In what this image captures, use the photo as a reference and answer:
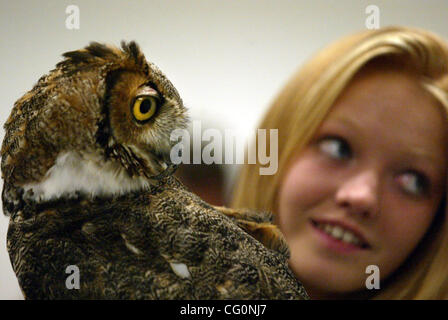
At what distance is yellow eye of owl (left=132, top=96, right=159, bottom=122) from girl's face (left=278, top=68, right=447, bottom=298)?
329mm

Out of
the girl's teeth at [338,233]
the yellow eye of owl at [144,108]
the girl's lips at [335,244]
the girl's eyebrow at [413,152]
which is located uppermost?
the yellow eye of owl at [144,108]

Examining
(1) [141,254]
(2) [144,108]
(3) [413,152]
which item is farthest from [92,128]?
(3) [413,152]

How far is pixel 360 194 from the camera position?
0.69 m

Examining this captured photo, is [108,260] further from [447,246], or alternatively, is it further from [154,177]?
[447,246]

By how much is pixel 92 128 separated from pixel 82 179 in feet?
0.27

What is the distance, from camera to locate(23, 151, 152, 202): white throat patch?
500mm

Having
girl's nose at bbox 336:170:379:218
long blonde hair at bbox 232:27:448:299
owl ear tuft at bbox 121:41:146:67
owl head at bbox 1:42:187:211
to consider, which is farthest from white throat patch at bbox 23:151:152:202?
girl's nose at bbox 336:170:379:218

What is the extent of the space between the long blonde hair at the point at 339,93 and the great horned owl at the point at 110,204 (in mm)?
229

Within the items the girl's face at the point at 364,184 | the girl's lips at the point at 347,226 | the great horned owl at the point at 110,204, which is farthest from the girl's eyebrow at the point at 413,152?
the great horned owl at the point at 110,204

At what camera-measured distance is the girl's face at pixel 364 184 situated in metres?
0.70

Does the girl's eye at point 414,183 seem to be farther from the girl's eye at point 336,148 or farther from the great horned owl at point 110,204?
the great horned owl at point 110,204

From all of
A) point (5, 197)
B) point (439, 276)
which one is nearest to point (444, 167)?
point (439, 276)

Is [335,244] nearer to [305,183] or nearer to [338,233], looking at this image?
[338,233]
